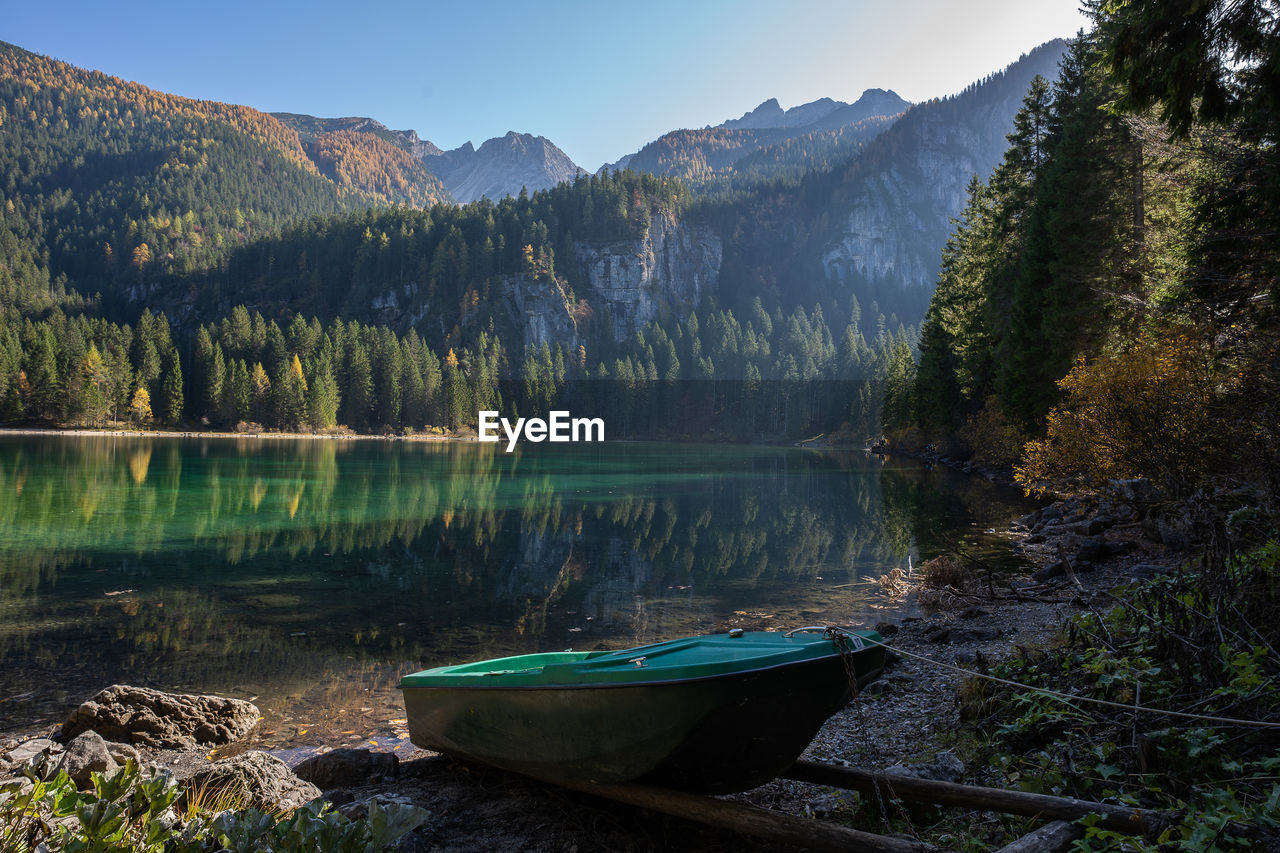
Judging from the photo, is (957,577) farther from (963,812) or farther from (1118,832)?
(1118,832)

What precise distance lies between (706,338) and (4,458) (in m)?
135

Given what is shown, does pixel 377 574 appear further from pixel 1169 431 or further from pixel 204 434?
pixel 204 434

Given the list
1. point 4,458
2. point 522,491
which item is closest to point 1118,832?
point 522,491

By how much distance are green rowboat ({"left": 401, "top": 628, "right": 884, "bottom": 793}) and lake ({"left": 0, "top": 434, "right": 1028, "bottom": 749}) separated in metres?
3.67

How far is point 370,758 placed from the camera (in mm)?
6859

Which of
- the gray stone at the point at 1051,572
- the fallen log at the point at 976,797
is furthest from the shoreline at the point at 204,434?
the fallen log at the point at 976,797

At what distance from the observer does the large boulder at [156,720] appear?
7617 millimetres

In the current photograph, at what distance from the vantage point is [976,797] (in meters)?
4.41

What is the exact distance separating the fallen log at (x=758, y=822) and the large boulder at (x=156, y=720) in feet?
16.4

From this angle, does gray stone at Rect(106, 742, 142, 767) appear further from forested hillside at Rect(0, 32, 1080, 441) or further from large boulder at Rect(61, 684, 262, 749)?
forested hillside at Rect(0, 32, 1080, 441)

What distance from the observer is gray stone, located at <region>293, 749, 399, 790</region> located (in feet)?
21.6

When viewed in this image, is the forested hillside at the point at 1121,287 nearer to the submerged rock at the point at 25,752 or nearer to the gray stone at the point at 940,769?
the gray stone at the point at 940,769

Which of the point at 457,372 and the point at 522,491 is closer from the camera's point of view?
the point at 522,491

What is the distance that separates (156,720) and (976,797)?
8.13m
